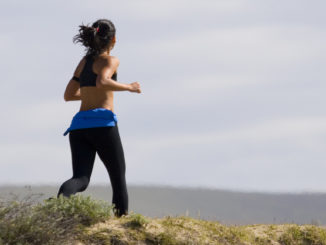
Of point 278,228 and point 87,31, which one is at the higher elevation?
point 87,31

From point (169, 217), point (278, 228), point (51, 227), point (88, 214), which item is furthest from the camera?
point (278, 228)

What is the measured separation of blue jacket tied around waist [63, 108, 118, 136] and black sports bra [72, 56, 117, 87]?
404 millimetres

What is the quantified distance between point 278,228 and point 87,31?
14.8 ft

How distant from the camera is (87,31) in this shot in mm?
9164

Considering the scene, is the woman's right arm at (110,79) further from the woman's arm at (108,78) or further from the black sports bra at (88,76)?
the black sports bra at (88,76)

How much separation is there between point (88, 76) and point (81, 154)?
1098mm

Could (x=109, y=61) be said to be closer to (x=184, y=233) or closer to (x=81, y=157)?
(x=81, y=157)

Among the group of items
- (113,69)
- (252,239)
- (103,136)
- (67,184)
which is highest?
(113,69)

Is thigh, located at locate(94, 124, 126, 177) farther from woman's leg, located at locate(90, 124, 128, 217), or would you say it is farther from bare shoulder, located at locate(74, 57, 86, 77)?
bare shoulder, located at locate(74, 57, 86, 77)

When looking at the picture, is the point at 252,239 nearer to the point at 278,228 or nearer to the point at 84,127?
the point at 278,228

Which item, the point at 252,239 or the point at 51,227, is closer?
the point at 51,227

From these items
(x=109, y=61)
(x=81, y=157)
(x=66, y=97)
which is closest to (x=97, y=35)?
(x=109, y=61)

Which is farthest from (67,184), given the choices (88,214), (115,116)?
(115,116)

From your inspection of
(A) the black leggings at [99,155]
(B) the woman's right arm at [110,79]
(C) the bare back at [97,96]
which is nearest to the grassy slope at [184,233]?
(A) the black leggings at [99,155]
